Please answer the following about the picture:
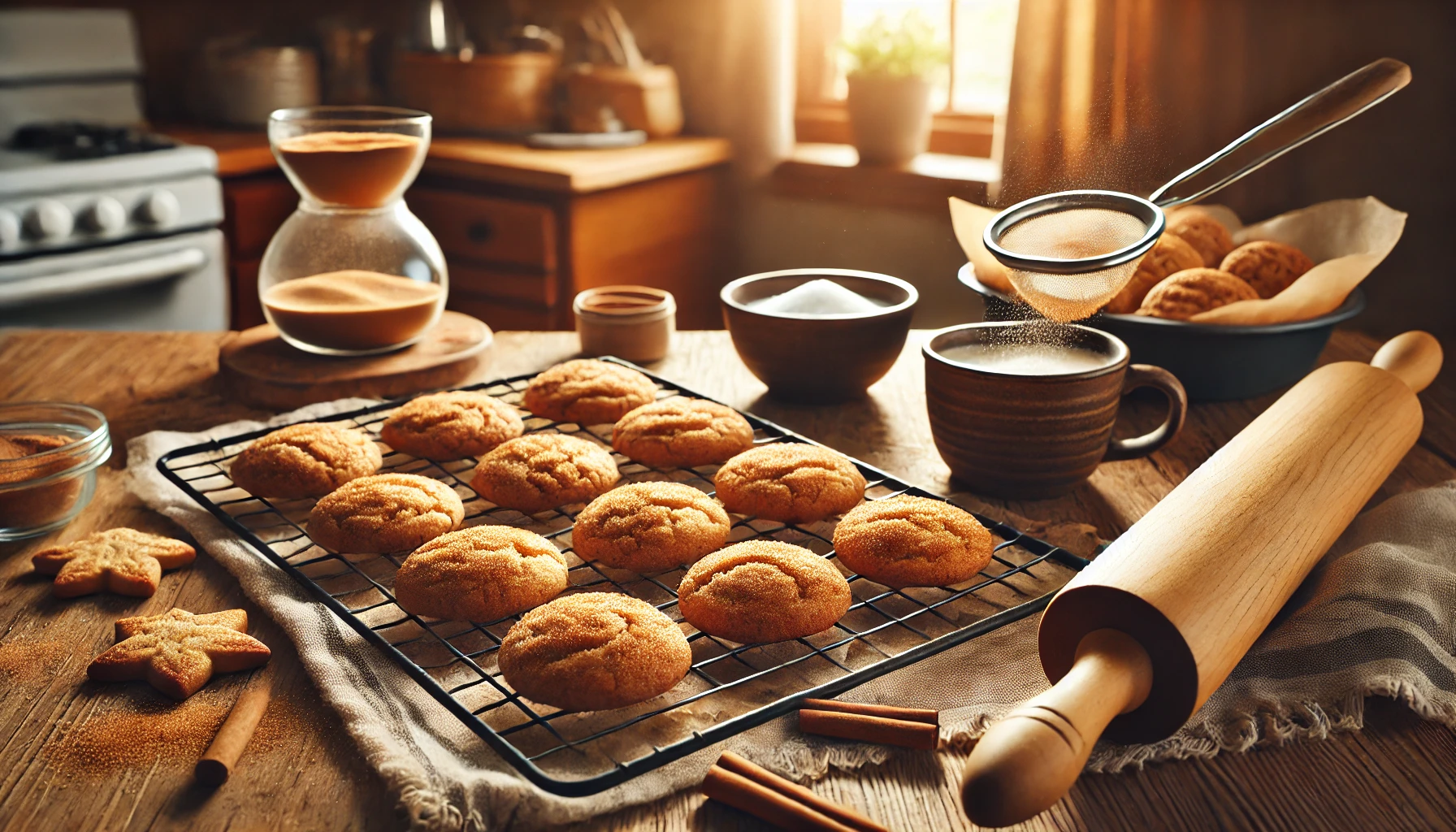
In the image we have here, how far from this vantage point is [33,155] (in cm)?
288

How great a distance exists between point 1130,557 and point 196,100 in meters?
3.46

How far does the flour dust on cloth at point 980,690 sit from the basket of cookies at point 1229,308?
0.44m

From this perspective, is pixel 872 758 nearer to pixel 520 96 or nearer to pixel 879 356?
pixel 879 356

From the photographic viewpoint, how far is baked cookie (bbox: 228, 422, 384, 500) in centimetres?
121

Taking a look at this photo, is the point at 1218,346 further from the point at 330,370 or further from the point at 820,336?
the point at 330,370

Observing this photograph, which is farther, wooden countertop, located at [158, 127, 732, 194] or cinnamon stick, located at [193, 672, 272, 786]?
wooden countertop, located at [158, 127, 732, 194]

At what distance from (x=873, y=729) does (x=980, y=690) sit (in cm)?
12

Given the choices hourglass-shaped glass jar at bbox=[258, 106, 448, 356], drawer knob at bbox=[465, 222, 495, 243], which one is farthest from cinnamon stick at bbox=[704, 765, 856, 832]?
drawer knob at bbox=[465, 222, 495, 243]

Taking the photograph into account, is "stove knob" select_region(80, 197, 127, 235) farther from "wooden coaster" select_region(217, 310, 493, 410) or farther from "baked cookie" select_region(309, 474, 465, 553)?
"baked cookie" select_region(309, 474, 465, 553)

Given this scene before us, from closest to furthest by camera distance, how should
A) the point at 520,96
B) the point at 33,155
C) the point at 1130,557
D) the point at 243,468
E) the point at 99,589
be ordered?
the point at 1130,557
the point at 99,589
the point at 243,468
the point at 33,155
the point at 520,96

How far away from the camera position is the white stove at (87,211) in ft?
8.56

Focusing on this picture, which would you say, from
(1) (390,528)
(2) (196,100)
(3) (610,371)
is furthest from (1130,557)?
(2) (196,100)

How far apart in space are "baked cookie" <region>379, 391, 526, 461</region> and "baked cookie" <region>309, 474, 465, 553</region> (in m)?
0.15

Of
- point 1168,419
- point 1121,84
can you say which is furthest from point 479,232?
point 1168,419
